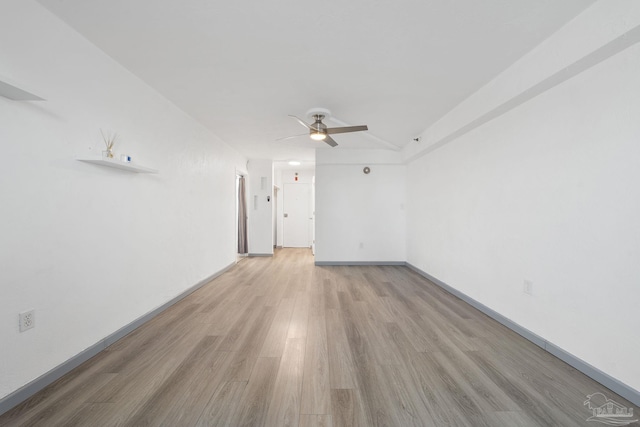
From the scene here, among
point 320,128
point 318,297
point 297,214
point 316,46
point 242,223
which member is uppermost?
point 316,46

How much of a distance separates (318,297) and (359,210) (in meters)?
2.46

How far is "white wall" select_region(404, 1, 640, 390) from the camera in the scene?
147 cm

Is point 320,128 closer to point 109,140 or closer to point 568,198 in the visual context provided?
point 109,140

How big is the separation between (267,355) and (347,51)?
2.48 meters


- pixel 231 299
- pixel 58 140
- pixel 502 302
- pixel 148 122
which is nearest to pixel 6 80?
pixel 58 140

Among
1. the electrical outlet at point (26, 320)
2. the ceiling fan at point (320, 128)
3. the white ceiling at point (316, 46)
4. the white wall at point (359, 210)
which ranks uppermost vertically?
the white ceiling at point (316, 46)

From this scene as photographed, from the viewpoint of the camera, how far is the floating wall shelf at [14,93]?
122cm

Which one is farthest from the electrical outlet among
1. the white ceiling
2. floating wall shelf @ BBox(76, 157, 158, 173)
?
the white ceiling

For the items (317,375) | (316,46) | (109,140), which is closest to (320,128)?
(316,46)

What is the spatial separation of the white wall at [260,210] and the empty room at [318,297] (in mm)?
2977

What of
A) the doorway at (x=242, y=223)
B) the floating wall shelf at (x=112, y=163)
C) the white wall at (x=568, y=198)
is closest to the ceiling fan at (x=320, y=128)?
the white wall at (x=568, y=198)

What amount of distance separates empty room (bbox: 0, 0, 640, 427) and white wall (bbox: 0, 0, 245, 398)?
0.6 inches

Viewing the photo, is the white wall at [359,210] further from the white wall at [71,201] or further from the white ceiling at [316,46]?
the white wall at [71,201]

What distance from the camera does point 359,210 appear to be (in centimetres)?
520
